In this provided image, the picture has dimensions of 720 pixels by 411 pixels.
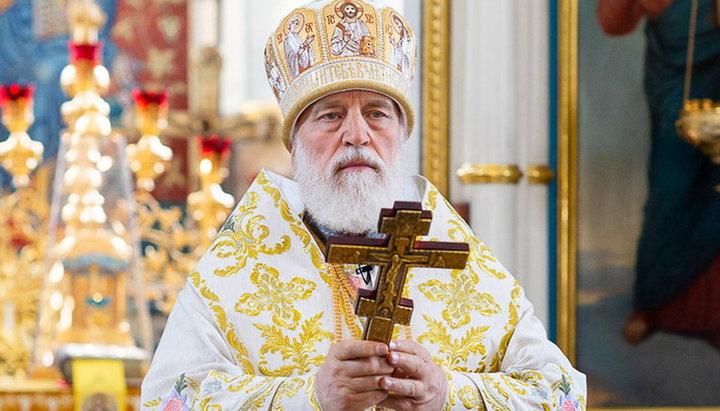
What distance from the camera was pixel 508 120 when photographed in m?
6.88

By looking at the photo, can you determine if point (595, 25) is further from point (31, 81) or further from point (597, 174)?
point (31, 81)

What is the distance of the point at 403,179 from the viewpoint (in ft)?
12.3

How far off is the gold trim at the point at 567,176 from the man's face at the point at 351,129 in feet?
11.1

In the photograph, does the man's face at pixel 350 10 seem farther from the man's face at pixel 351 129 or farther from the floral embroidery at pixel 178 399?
the floral embroidery at pixel 178 399

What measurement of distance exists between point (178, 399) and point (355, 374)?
0.53 meters

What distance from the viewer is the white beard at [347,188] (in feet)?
11.5

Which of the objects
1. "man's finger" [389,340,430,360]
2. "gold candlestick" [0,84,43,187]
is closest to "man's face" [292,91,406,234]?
"man's finger" [389,340,430,360]

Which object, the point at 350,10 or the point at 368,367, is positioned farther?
the point at 350,10

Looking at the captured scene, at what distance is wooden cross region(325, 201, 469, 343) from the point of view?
2945 mm

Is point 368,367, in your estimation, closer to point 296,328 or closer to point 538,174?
point 296,328

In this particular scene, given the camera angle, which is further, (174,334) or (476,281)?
(476,281)

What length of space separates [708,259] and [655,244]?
0.23 meters

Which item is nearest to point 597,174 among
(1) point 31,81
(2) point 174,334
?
(2) point 174,334

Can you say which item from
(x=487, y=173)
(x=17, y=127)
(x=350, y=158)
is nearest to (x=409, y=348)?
(x=350, y=158)
